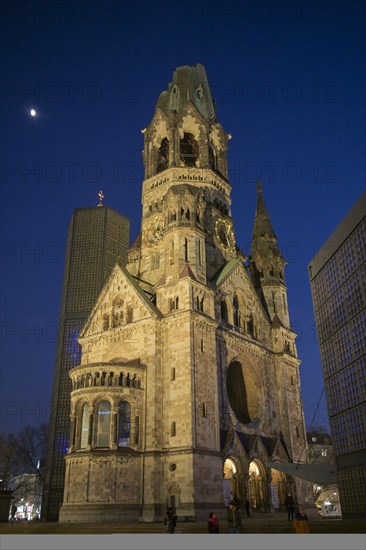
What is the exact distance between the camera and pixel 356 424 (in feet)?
99.8

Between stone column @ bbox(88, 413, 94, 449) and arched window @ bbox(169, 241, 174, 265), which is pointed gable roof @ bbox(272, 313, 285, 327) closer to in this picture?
arched window @ bbox(169, 241, 174, 265)

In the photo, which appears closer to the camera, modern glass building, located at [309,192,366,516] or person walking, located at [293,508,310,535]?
person walking, located at [293,508,310,535]

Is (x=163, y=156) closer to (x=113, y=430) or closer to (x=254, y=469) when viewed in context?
(x=113, y=430)

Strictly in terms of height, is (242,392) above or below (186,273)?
below

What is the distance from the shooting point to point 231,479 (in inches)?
1642

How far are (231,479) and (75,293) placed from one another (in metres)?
53.9

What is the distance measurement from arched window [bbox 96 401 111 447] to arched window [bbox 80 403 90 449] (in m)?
0.96

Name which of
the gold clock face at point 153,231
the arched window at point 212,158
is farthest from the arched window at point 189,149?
the gold clock face at point 153,231

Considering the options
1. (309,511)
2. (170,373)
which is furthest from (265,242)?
(309,511)

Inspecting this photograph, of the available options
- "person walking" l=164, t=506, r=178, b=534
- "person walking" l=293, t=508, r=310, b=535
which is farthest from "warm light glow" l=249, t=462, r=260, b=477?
"person walking" l=293, t=508, r=310, b=535

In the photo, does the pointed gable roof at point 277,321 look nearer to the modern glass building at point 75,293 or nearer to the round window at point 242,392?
the round window at point 242,392

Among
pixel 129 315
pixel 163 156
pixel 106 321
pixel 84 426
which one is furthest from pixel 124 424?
pixel 163 156

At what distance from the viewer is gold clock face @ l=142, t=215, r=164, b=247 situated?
53.4 meters

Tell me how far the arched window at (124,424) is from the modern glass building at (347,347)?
1543 centimetres
